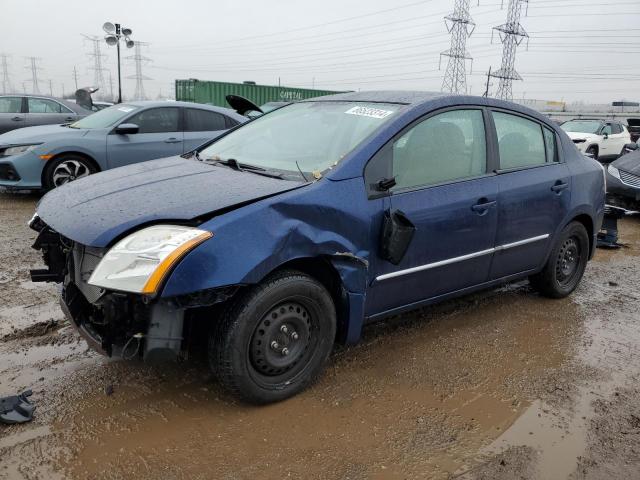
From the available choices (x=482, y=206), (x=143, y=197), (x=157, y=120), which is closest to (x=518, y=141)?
(x=482, y=206)

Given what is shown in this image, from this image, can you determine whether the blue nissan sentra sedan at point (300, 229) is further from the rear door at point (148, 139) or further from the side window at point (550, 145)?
the rear door at point (148, 139)

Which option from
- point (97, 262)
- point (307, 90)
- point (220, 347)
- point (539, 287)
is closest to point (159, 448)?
point (220, 347)

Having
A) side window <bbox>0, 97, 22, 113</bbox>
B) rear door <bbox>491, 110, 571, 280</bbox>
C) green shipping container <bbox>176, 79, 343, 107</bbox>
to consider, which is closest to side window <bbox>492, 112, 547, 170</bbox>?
rear door <bbox>491, 110, 571, 280</bbox>

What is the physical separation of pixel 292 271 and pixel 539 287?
2.77 metres

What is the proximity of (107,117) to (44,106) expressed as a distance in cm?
420

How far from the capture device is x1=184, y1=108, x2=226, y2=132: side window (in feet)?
27.5

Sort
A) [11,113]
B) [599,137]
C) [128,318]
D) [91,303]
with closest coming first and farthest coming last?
[128,318] < [91,303] < [11,113] < [599,137]

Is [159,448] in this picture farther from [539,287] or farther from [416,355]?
[539,287]

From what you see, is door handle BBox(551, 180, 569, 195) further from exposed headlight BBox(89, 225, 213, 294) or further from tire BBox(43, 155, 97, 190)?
tire BBox(43, 155, 97, 190)

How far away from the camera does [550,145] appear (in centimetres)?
439

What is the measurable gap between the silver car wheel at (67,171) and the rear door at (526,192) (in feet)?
19.1

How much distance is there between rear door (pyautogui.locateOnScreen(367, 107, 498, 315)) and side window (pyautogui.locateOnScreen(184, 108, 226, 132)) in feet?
18.3

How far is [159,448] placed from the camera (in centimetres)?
249

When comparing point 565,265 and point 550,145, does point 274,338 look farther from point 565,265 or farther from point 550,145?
point 565,265
